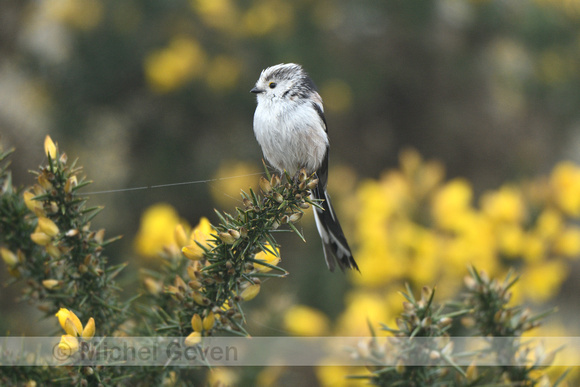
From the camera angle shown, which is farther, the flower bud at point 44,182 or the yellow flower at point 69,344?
the flower bud at point 44,182

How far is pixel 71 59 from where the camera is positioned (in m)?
3.06

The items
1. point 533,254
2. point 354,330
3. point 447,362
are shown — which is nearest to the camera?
point 447,362

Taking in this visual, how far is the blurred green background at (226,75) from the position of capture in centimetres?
300

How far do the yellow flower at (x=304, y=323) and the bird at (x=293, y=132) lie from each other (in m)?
0.62

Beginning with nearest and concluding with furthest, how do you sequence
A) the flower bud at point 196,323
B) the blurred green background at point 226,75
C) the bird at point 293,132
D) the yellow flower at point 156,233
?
the flower bud at point 196,323 < the bird at point 293,132 < the yellow flower at point 156,233 < the blurred green background at point 226,75

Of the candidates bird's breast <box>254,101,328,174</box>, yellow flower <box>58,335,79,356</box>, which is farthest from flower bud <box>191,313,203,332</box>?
bird's breast <box>254,101,328,174</box>

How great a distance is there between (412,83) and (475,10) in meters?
0.57

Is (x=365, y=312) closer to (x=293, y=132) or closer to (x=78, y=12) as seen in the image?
(x=293, y=132)

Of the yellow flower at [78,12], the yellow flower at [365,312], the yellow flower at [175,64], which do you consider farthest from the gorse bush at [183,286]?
the yellow flower at [78,12]

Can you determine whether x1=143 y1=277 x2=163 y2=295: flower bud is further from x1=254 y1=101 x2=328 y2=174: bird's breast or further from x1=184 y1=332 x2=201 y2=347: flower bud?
x1=254 y1=101 x2=328 y2=174: bird's breast

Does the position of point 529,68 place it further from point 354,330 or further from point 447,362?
point 447,362

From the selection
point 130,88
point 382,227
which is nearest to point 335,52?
point 130,88

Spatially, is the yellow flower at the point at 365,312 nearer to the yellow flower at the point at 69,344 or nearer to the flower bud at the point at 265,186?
the flower bud at the point at 265,186

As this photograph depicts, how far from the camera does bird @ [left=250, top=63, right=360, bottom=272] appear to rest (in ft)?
5.49
